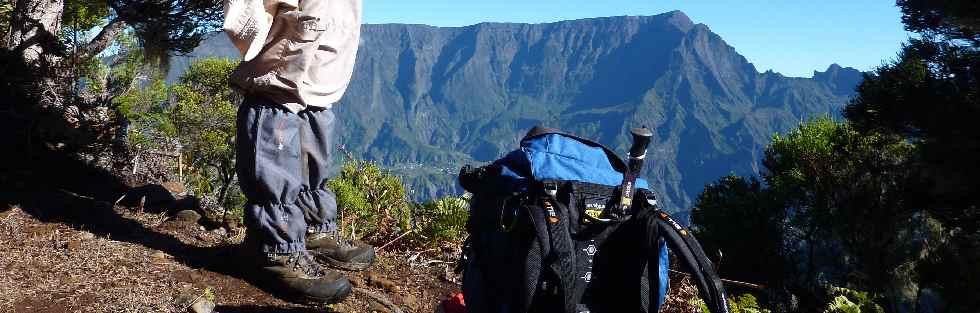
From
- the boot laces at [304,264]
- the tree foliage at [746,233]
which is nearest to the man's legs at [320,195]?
the boot laces at [304,264]

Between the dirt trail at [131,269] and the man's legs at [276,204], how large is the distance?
0.11 m

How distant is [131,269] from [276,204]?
34.0 inches

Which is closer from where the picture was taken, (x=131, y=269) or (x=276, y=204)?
(x=276, y=204)

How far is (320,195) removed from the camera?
3668mm

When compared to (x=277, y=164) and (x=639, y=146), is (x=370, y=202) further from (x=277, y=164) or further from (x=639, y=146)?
(x=639, y=146)

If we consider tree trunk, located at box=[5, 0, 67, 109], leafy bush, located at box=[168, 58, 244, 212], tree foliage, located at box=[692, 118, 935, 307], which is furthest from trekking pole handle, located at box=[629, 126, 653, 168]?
tree foliage, located at box=[692, 118, 935, 307]

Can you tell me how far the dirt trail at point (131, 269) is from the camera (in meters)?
3.10

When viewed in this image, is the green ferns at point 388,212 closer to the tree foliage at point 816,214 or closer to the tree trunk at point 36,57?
the tree trunk at point 36,57

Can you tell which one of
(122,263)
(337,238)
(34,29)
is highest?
(34,29)

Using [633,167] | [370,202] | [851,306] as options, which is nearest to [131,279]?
[370,202]

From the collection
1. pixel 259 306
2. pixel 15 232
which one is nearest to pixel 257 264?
pixel 259 306

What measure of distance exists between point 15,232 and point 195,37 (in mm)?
2938

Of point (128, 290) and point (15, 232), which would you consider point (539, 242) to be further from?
point (15, 232)

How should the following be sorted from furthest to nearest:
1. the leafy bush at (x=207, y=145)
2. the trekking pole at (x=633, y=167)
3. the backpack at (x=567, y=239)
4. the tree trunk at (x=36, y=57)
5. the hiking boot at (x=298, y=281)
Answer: the leafy bush at (x=207, y=145) → the tree trunk at (x=36, y=57) → the hiking boot at (x=298, y=281) → the trekking pole at (x=633, y=167) → the backpack at (x=567, y=239)
